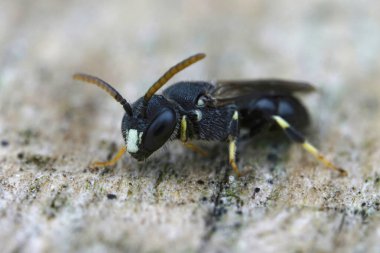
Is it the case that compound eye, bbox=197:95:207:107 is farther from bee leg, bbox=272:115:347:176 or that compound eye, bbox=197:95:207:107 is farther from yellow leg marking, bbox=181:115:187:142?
bee leg, bbox=272:115:347:176

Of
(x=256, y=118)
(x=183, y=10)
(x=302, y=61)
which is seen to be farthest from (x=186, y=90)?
(x=183, y=10)

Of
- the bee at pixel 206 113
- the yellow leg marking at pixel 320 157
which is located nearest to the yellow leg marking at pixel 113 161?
the bee at pixel 206 113

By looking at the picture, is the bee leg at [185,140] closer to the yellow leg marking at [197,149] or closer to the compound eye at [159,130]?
the yellow leg marking at [197,149]

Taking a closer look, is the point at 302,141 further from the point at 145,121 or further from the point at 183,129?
the point at 145,121

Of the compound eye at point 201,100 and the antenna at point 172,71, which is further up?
the antenna at point 172,71

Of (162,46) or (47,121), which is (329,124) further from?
(47,121)
